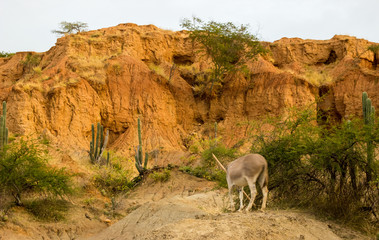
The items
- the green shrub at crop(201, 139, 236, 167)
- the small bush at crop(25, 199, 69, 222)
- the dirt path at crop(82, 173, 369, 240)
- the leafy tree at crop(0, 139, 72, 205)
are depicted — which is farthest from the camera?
the green shrub at crop(201, 139, 236, 167)

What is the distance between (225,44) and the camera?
107 feet

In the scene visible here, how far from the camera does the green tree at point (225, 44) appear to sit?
32.2m

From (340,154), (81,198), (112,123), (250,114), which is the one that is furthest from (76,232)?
(250,114)

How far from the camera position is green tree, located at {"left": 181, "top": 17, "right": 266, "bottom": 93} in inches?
1267

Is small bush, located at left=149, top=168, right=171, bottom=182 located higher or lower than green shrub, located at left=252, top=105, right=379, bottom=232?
lower

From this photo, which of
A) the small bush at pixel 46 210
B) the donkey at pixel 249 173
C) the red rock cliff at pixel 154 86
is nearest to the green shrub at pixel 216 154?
the red rock cliff at pixel 154 86

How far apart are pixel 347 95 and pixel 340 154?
71.9 ft

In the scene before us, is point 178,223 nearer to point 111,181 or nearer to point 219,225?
point 219,225

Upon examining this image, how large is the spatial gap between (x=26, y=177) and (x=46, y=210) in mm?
1268

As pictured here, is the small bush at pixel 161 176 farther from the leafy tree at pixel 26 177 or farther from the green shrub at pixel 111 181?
A: the leafy tree at pixel 26 177

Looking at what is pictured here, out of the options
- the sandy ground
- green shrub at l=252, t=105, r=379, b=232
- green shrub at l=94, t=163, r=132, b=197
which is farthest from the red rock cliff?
green shrub at l=252, t=105, r=379, b=232

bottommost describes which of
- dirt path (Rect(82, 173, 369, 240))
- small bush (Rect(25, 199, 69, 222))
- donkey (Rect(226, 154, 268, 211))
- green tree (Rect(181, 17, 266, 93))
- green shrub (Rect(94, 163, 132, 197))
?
green shrub (Rect(94, 163, 132, 197))

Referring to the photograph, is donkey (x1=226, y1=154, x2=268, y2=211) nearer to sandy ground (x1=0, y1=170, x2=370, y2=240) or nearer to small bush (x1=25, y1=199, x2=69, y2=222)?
sandy ground (x1=0, y1=170, x2=370, y2=240)

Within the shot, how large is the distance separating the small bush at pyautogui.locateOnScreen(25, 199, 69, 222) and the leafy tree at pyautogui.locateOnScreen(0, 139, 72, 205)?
0.36m
